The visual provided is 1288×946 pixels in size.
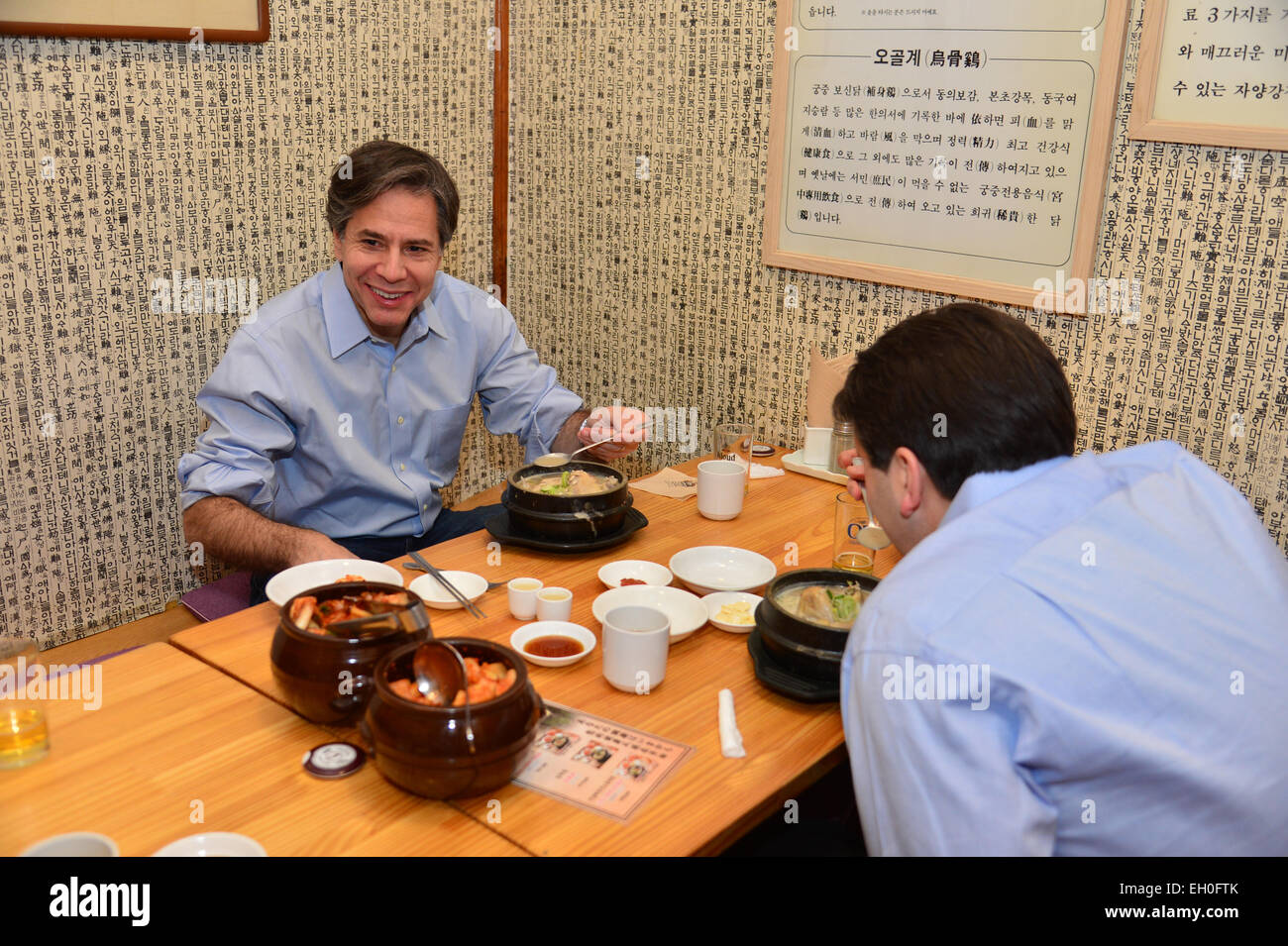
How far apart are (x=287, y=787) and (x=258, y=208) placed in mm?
1700

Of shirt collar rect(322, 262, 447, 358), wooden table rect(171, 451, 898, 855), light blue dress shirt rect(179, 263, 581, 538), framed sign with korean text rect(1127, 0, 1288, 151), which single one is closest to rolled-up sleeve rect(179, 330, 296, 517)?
light blue dress shirt rect(179, 263, 581, 538)

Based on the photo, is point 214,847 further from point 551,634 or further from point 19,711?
point 551,634

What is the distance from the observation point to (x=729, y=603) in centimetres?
171

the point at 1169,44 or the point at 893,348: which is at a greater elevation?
the point at 1169,44

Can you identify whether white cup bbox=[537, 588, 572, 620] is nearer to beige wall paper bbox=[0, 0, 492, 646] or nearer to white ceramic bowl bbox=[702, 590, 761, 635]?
white ceramic bowl bbox=[702, 590, 761, 635]

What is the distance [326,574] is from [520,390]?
0.98 m

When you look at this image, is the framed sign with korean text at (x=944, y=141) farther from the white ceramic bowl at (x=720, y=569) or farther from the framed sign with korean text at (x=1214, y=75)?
the white ceramic bowl at (x=720, y=569)

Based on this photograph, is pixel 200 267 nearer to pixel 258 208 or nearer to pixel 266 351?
pixel 258 208

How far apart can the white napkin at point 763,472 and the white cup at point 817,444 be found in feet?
0.25

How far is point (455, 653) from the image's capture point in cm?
120

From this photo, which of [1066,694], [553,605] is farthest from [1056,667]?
[553,605]

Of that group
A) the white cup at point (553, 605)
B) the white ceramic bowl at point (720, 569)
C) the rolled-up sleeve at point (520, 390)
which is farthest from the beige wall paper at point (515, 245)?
the white cup at point (553, 605)

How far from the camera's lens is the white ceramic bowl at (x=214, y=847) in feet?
3.49

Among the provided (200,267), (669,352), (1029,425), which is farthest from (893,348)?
(200,267)
